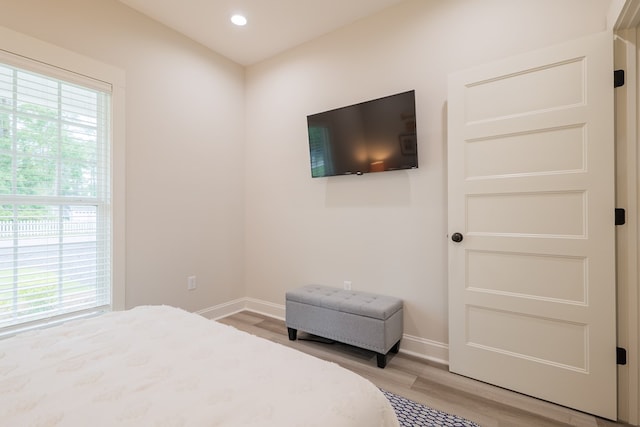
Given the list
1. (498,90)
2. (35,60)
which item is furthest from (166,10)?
(498,90)

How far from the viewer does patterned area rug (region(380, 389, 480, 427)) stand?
168cm

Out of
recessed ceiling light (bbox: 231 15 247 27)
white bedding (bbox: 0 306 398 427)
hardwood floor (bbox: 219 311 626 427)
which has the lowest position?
hardwood floor (bbox: 219 311 626 427)

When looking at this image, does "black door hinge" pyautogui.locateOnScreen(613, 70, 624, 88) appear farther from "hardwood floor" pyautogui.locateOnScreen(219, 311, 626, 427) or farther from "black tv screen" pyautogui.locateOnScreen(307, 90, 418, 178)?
"hardwood floor" pyautogui.locateOnScreen(219, 311, 626, 427)

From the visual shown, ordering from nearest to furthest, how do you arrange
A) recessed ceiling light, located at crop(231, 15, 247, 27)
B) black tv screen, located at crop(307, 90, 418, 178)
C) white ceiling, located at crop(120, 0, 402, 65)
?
black tv screen, located at crop(307, 90, 418, 178), white ceiling, located at crop(120, 0, 402, 65), recessed ceiling light, located at crop(231, 15, 247, 27)

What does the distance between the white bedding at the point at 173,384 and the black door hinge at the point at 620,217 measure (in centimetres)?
175

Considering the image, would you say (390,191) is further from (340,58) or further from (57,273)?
(57,273)

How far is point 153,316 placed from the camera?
1661 mm

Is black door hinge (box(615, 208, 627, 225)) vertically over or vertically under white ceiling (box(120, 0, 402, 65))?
under

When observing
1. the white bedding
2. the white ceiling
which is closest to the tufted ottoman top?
the white bedding

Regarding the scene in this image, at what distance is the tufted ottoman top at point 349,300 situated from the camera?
2352mm

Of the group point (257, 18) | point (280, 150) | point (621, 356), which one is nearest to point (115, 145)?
point (280, 150)

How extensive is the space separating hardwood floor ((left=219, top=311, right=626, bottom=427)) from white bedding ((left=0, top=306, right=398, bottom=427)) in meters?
1.12

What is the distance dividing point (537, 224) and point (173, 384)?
217cm

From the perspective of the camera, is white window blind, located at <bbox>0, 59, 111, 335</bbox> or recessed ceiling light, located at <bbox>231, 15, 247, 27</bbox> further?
recessed ceiling light, located at <bbox>231, 15, 247, 27</bbox>
